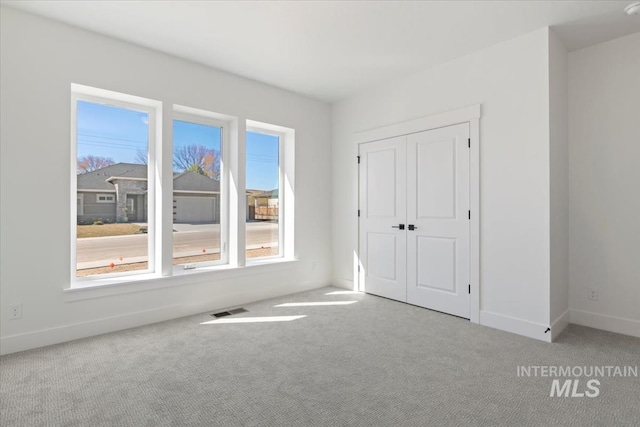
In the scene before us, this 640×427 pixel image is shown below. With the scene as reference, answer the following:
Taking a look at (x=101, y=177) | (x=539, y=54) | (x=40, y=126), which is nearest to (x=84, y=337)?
(x=101, y=177)

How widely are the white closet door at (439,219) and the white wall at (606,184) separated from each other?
1080mm

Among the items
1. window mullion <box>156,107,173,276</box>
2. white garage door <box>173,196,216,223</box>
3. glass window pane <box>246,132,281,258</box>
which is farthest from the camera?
glass window pane <box>246,132,281,258</box>

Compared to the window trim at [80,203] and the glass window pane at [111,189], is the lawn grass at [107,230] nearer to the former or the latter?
the glass window pane at [111,189]

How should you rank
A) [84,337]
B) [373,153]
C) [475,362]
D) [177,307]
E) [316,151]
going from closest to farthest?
1. [475,362]
2. [84,337]
3. [177,307]
4. [373,153]
5. [316,151]

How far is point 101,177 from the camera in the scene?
335cm

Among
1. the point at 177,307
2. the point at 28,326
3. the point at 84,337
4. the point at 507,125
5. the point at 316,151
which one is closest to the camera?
the point at 28,326

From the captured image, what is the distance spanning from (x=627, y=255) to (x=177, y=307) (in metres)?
4.49

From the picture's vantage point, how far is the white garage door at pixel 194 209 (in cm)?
382

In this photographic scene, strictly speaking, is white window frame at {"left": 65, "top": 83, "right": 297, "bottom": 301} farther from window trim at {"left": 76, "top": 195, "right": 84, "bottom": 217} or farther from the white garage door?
the white garage door

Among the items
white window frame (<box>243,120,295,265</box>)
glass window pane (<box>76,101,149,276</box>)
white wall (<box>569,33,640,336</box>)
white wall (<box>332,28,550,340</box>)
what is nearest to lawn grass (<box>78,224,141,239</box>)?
glass window pane (<box>76,101,149,276</box>)

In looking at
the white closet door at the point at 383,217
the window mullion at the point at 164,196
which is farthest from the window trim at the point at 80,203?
the white closet door at the point at 383,217

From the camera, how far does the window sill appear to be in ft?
9.98

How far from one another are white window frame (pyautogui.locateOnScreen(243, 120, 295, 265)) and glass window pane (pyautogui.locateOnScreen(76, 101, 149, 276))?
5.48 ft

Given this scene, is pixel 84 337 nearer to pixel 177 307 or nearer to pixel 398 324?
pixel 177 307
